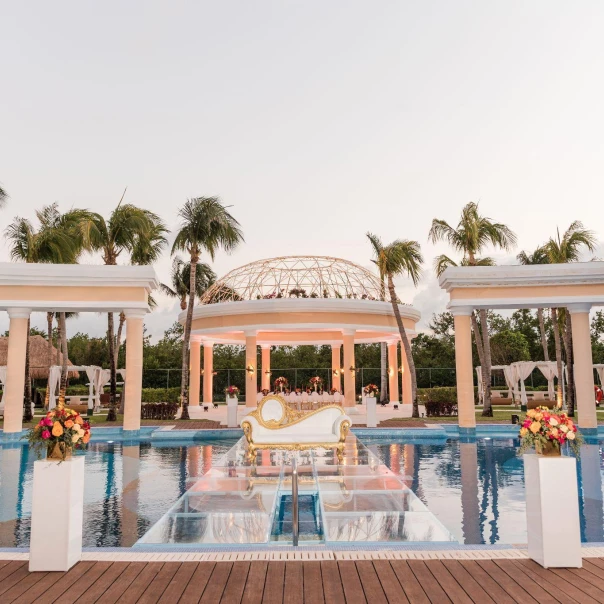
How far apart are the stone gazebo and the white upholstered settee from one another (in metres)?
12.4

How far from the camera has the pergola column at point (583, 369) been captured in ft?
63.2

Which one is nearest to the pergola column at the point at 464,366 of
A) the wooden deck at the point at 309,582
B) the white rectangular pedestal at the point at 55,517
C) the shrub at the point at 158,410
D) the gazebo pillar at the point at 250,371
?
the gazebo pillar at the point at 250,371

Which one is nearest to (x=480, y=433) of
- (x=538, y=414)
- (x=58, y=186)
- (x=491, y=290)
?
(x=491, y=290)

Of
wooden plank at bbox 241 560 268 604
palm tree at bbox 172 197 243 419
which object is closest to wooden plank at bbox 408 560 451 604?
wooden plank at bbox 241 560 268 604

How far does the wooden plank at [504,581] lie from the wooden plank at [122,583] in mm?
3196

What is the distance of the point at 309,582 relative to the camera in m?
4.90

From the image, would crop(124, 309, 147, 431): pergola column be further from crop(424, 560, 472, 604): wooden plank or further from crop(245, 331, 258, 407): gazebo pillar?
crop(424, 560, 472, 604): wooden plank

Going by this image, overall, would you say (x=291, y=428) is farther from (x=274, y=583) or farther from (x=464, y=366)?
(x=464, y=366)

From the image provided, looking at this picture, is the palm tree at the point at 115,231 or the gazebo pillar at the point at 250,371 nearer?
the palm tree at the point at 115,231

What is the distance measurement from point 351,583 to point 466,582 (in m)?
1.04

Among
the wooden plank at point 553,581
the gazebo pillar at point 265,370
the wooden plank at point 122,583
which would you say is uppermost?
the gazebo pillar at point 265,370

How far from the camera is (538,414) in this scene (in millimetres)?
5844

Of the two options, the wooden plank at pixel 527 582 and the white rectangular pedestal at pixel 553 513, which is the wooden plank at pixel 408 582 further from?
the white rectangular pedestal at pixel 553 513

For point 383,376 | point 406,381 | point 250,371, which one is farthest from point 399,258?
point 383,376
